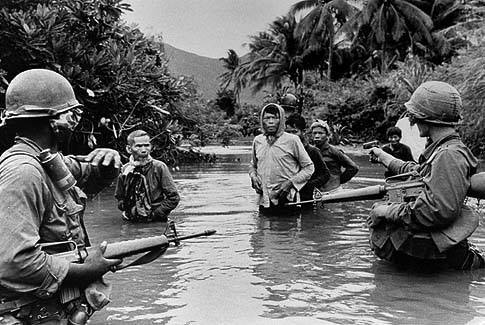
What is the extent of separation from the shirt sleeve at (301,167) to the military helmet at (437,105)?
3520mm

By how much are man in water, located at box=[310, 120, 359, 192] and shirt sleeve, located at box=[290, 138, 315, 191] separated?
3.20ft

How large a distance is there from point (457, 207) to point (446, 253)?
56 centimetres

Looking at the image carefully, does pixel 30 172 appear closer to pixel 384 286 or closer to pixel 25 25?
pixel 384 286

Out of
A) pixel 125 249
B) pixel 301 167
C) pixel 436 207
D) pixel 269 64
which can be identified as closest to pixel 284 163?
pixel 301 167

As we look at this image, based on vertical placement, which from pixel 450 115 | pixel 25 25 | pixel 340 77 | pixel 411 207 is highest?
pixel 340 77

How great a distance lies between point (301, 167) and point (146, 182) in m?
2.35

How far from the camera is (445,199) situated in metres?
5.51

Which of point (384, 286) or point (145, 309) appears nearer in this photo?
point (145, 309)

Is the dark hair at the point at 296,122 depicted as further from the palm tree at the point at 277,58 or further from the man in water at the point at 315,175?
the palm tree at the point at 277,58

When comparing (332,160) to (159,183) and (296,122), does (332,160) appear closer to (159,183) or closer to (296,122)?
(296,122)

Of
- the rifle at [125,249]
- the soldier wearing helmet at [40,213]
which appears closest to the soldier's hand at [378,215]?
the rifle at [125,249]

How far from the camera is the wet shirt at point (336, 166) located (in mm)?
10398

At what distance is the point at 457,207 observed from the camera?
5570 mm

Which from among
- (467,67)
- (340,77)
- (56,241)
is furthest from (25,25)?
(340,77)
